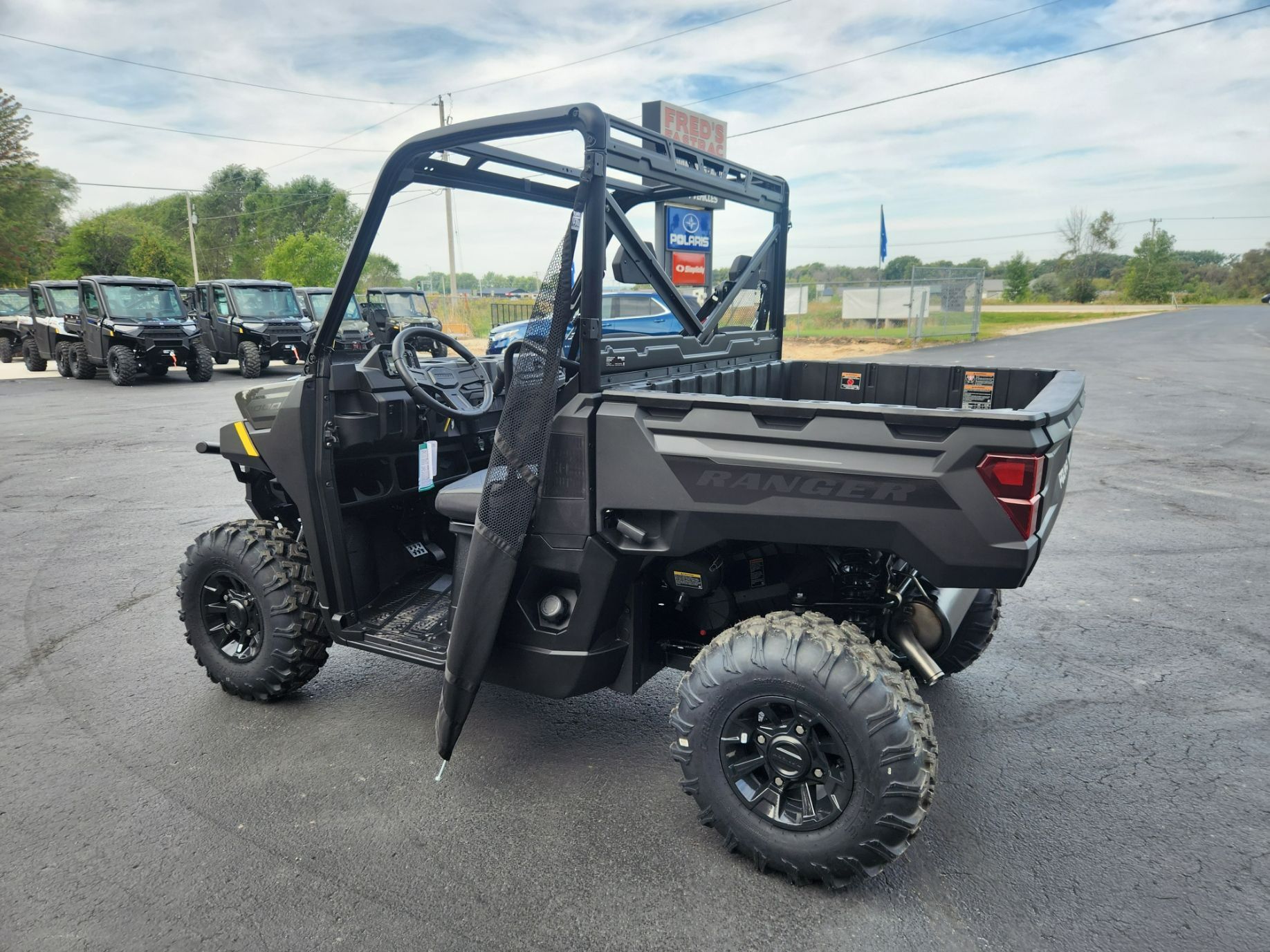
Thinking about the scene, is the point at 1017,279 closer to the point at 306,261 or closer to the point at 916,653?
the point at 306,261

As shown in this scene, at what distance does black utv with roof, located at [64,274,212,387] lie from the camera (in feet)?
54.9

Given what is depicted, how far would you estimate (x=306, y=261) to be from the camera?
4369cm

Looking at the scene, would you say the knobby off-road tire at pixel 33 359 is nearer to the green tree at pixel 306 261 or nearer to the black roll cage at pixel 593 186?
the black roll cage at pixel 593 186

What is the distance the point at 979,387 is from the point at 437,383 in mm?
2353

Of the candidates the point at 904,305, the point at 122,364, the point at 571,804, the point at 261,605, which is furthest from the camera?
the point at 904,305

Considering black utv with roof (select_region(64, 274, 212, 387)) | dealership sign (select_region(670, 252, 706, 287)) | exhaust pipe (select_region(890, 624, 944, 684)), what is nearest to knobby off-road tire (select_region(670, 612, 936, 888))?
exhaust pipe (select_region(890, 624, 944, 684))

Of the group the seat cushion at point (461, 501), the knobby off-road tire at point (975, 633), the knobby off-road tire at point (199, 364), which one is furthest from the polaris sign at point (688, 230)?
the knobby off-road tire at point (199, 364)

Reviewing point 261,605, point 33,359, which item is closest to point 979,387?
point 261,605

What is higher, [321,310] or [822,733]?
[321,310]

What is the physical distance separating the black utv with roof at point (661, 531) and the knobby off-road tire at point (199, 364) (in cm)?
1593

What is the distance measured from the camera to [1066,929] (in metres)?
2.29

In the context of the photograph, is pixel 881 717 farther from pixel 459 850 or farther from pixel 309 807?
pixel 309 807

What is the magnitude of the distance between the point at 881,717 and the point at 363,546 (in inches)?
88.3

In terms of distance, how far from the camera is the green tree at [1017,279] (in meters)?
63.2
